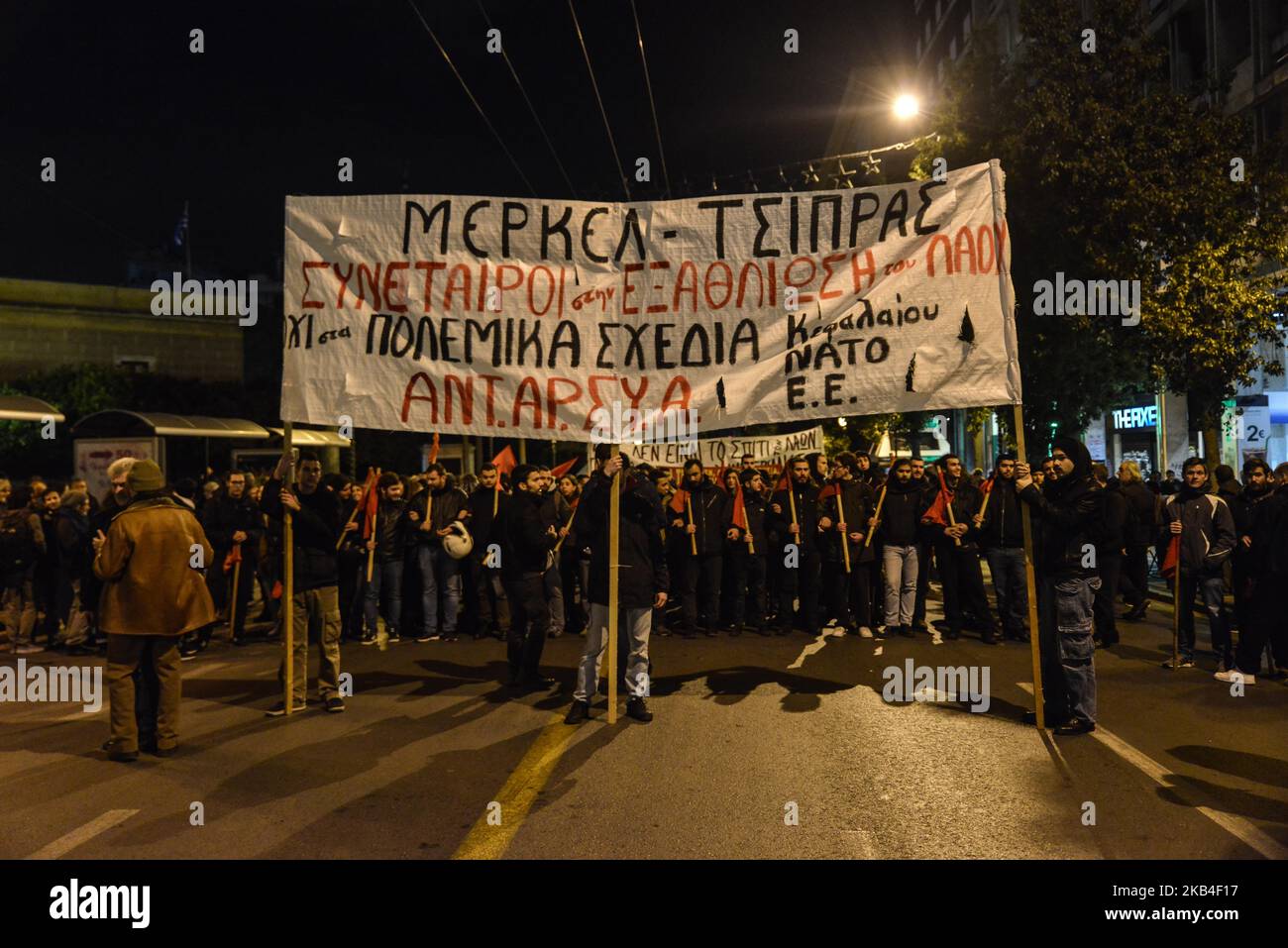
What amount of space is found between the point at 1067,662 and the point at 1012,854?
263 cm

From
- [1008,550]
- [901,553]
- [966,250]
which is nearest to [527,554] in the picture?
[966,250]

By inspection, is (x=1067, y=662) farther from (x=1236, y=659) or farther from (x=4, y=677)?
(x=4, y=677)

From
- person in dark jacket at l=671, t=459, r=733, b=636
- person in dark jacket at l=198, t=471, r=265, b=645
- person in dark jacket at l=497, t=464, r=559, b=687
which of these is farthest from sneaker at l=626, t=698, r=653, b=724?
person in dark jacket at l=198, t=471, r=265, b=645

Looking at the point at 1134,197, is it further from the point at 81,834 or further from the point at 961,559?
the point at 81,834

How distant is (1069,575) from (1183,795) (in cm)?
168

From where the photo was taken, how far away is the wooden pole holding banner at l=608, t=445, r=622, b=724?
720cm

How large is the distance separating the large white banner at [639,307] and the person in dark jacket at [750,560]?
201 inches

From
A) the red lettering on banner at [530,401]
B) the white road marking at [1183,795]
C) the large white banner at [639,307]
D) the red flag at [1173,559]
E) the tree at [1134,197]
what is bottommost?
the white road marking at [1183,795]

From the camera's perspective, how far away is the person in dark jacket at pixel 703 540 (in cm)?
1230

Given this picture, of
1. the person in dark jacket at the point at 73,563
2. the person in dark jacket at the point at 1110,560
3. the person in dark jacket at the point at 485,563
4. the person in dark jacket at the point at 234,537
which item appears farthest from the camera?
the person in dark jacket at the point at 234,537

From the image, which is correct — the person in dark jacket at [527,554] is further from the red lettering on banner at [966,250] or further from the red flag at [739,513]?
the red flag at [739,513]

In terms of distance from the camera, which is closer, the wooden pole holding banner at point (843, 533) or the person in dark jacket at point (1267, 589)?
the person in dark jacket at point (1267, 589)

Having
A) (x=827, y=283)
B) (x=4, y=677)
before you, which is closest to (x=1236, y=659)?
(x=827, y=283)

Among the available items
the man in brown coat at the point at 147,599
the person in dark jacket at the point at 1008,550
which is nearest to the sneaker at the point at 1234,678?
the person in dark jacket at the point at 1008,550
